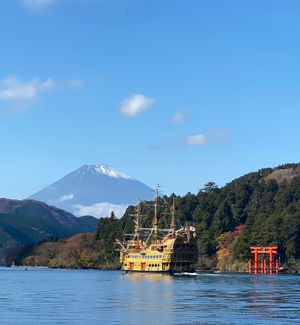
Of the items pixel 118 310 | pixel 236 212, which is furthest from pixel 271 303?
pixel 236 212

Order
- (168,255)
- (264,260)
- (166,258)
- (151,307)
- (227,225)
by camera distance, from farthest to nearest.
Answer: (227,225) → (264,260) → (166,258) → (168,255) → (151,307)

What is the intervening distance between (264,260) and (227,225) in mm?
24107

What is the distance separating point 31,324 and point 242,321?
12.1 metres

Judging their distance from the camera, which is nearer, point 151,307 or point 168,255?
point 151,307

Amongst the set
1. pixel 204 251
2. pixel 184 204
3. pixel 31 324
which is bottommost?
pixel 31 324

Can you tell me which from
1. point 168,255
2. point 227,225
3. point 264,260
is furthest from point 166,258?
point 227,225

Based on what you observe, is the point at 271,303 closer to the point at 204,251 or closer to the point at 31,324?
the point at 31,324

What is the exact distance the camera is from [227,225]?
16788cm

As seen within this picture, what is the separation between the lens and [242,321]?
45.9 m

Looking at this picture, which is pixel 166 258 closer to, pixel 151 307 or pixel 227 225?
pixel 227 225

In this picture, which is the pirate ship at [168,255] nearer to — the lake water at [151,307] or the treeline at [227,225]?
the treeline at [227,225]

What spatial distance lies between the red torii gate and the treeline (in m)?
2.87

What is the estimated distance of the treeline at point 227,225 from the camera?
492 feet

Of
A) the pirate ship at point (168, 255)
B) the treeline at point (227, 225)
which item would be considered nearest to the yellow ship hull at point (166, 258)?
the pirate ship at point (168, 255)
